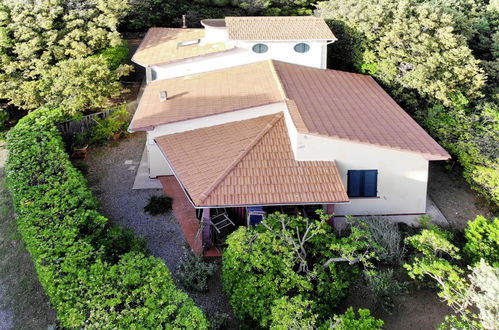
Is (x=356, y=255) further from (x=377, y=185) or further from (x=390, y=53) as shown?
(x=390, y=53)

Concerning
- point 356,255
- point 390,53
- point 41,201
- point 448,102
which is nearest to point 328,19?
point 390,53

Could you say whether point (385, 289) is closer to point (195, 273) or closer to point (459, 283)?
point (459, 283)

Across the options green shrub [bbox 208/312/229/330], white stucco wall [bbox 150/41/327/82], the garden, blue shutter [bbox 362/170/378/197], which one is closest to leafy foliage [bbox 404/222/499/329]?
the garden

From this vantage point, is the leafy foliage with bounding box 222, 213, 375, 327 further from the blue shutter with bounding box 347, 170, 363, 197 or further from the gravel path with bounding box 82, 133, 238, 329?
Answer: the blue shutter with bounding box 347, 170, 363, 197

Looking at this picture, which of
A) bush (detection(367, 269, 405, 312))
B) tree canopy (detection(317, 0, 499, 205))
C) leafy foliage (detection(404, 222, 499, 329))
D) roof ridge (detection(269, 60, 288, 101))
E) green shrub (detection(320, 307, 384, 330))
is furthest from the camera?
tree canopy (detection(317, 0, 499, 205))

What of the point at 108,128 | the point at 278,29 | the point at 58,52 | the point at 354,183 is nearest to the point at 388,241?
the point at 354,183
